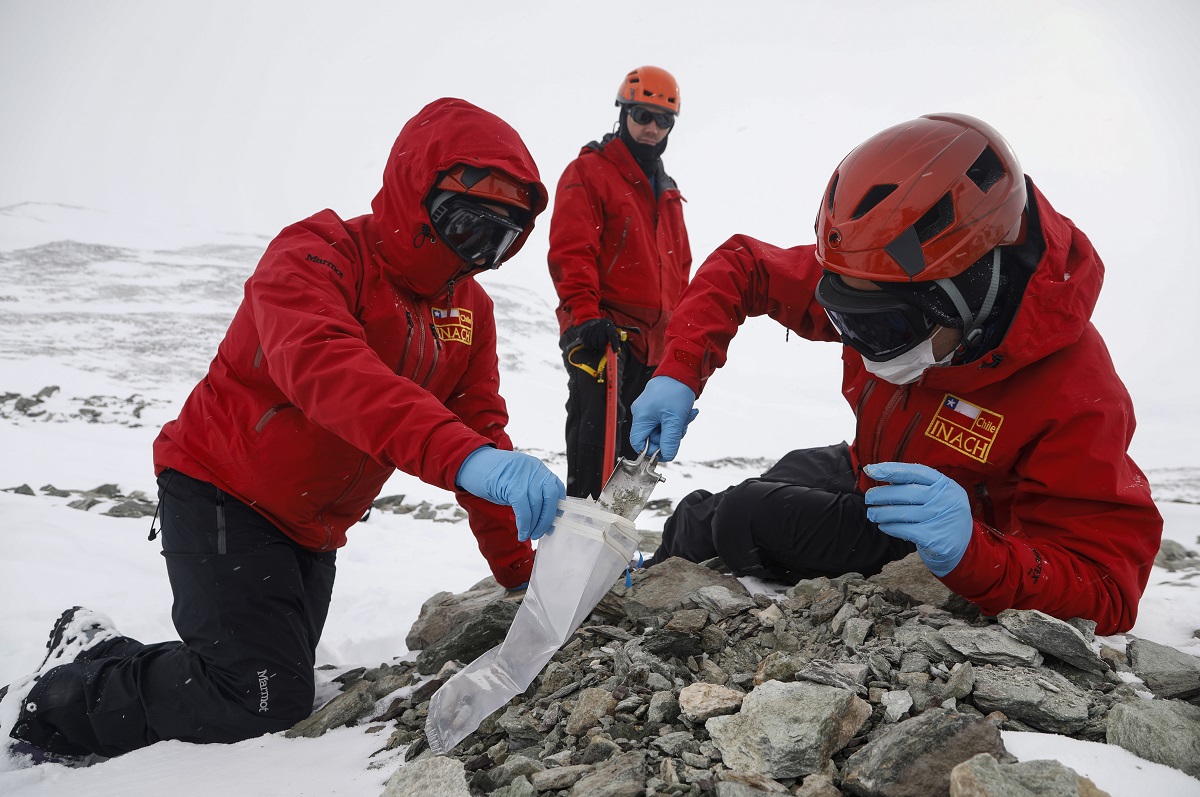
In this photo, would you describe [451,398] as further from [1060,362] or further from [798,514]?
[1060,362]

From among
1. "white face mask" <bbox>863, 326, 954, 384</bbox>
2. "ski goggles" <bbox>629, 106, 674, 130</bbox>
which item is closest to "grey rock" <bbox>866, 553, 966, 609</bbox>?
"white face mask" <bbox>863, 326, 954, 384</bbox>

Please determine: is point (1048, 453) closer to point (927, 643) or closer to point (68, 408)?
point (927, 643)

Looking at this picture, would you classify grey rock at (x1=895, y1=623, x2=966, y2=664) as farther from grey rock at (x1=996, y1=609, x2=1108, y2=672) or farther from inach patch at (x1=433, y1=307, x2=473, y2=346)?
inach patch at (x1=433, y1=307, x2=473, y2=346)

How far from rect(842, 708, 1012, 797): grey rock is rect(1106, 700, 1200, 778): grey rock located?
32 cm

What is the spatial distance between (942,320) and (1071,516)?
31.0 inches

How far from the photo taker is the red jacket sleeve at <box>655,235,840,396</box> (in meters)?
3.17

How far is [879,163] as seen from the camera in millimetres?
2428

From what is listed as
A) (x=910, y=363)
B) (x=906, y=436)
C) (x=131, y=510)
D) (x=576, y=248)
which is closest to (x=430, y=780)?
(x=910, y=363)

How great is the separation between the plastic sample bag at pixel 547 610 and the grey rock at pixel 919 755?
2.65 ft

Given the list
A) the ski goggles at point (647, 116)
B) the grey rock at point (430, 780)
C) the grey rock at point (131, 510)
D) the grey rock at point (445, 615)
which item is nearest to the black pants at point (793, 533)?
the grey rock at point (445, 615)

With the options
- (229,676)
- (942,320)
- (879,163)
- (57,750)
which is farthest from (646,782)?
(57,750)

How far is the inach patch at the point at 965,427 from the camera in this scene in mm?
2613

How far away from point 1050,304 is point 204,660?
316cm

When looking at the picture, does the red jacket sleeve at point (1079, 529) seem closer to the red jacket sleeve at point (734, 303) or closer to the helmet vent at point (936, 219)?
the helmet vent at point (936, 219)
